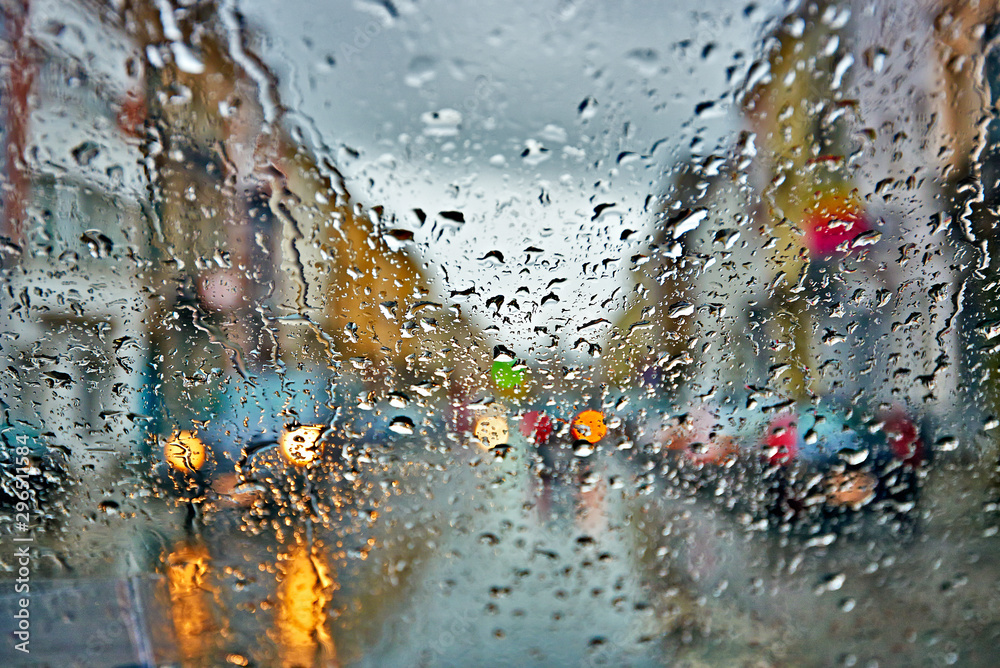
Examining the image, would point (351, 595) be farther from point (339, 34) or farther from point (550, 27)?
point (550, 27)

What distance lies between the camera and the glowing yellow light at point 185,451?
1229 millimetres

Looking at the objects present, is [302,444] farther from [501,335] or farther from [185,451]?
[501,335]

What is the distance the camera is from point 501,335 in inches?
48.6

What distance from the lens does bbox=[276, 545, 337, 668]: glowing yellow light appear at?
125 cm

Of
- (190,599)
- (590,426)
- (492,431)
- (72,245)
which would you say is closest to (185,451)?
(190,599)

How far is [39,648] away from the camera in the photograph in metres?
1.28

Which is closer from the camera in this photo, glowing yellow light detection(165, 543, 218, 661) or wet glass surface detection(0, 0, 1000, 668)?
wet glass surface detection(0, 0, 1000, 668)

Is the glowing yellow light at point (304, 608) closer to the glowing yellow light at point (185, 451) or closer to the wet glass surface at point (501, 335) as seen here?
the wet glass surface at point (501, 335)

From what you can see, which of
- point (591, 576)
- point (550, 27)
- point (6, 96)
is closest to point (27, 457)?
point (6, 96)

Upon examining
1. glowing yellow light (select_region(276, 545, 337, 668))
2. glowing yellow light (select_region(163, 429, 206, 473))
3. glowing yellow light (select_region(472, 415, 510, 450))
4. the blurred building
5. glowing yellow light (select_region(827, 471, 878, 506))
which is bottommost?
glowing yellow light (select_region(276, 545, 337, 668))

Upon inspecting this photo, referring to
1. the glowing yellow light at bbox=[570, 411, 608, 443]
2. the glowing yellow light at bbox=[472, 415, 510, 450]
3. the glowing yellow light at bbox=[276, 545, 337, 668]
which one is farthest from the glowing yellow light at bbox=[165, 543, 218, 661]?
the glowing yellow light at bbox=[570, 411, 608, 443]

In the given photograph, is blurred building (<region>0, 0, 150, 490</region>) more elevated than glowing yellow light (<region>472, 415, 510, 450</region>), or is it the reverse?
blurred building (<region>0, 0, 150, 490</region>)

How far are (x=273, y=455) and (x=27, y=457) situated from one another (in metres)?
0.60

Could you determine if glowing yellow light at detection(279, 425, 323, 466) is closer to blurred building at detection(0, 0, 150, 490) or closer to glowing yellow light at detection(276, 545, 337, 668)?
glowing yellow light at detection(276, 545, 337, 668)
